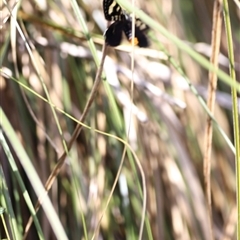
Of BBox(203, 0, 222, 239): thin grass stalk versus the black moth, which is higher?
the black moth

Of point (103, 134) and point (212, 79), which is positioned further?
point (103, 134)

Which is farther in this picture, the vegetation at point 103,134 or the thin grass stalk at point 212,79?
the vegetation at point 103,134

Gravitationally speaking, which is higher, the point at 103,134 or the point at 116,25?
the point at 116,25

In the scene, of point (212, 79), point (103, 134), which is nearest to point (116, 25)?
point (212, 79)

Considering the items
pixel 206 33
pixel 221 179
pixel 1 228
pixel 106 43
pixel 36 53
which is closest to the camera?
pixel 106 43

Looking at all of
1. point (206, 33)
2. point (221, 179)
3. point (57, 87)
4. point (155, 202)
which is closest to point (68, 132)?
point (57, 87)

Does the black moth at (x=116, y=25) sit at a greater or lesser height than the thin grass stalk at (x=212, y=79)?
greater

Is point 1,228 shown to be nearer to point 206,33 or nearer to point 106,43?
point 106,43

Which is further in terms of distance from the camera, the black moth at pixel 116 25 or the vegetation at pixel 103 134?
the vegetation at pixel 103 134

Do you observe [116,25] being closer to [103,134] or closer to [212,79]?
[212,79]

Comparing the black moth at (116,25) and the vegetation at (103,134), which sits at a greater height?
the black moth at (116,25)

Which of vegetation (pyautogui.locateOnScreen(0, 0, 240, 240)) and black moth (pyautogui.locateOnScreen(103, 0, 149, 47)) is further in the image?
vegetation (pyautogui.locateOnScreen(0, 0, 240, 240))
